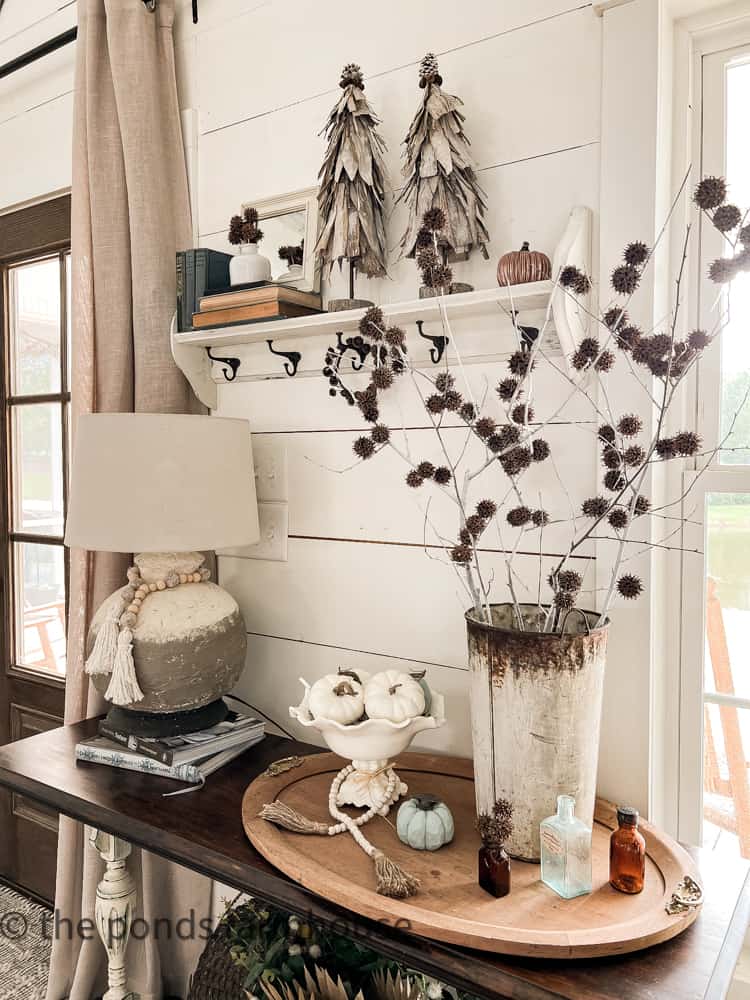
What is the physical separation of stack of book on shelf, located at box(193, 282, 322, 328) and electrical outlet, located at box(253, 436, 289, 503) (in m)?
0.30

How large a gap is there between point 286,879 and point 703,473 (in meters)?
0.91

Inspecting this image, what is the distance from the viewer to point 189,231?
1.78 meters

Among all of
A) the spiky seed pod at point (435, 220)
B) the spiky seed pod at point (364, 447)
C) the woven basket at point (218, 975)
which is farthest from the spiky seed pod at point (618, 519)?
the woven basket at point (218, 975)

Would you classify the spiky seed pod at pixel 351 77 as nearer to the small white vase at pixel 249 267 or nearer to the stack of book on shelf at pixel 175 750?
the small white vase at pixel 249 267

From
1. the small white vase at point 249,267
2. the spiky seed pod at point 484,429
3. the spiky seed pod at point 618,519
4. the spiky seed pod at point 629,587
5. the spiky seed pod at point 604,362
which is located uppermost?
the small white vase at point 249,267

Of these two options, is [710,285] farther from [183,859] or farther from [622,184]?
[183,859]

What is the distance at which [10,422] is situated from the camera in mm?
2371

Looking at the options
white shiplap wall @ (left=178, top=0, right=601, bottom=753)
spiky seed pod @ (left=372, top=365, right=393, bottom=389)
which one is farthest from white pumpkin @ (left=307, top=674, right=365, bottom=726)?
spiky seed pod @ (left=372, top=365, right=393, bottom=389)

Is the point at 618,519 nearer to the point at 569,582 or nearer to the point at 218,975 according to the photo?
the point at 569,582

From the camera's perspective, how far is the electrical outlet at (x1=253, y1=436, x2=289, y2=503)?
1.66 m

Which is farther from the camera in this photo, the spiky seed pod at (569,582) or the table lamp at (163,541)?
the table lamp at (163,541)

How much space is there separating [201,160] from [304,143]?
0.33 metres

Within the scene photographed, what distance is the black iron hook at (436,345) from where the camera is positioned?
137cm

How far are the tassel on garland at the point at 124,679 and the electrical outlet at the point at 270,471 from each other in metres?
0.46
